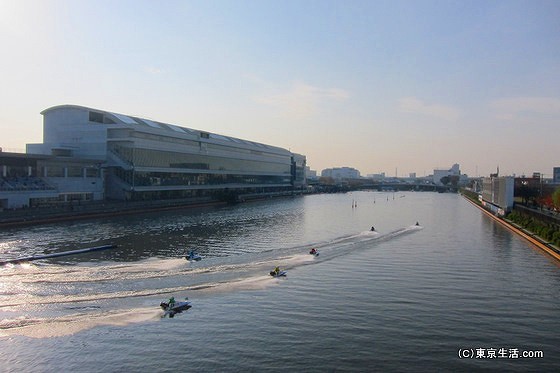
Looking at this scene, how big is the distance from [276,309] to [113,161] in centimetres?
6178

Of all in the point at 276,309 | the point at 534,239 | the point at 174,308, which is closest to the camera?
the point at 174,308

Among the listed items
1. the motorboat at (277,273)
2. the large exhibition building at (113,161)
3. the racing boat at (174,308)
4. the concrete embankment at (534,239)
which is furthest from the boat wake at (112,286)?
the large exhibition building at (113,161)

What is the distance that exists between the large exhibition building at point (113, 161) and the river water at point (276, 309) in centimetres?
2185

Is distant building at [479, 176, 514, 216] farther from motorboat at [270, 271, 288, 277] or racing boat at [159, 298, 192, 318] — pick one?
racing boat at [159, 298, 192, 318]

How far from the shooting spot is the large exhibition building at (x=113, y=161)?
63.7m

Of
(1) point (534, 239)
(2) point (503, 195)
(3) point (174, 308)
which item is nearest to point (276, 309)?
(3) point (174, 308)

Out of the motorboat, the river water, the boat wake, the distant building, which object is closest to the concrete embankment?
the river water

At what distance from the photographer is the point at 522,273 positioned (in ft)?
111

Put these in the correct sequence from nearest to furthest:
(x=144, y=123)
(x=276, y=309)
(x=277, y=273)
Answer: (x=276, y=309), (x=277, y=273), (x=144, y=123)

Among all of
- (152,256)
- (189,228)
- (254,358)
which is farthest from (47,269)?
(189,228)

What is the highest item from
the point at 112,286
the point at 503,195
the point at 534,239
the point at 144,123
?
the point at 144,123

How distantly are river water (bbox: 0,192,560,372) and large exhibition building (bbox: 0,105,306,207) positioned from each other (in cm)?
2185

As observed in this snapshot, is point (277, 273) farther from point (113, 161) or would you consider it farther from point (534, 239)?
point (113, 161)

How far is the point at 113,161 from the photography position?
78.1m
